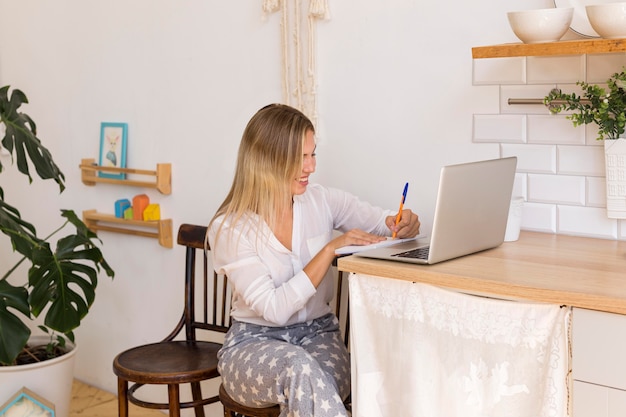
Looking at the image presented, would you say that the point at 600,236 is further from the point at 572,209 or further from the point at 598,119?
the point at 598,119

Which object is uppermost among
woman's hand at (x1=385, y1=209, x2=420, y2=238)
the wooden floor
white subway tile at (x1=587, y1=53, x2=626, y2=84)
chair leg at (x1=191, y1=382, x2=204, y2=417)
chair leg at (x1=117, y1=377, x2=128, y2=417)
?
white subway tile at (x1=587, y1=53, x2=626, y2=84)

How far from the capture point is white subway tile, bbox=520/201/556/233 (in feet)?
7.82

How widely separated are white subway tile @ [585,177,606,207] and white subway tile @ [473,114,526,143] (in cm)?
23

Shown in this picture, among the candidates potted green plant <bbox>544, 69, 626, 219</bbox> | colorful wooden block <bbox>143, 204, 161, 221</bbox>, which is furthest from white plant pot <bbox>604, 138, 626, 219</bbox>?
colorful wooden block <bbox>143, 204, 161, 221</bbox>

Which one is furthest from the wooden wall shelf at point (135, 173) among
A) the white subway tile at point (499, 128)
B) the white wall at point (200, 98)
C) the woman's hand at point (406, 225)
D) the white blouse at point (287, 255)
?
the white subway tile at point (499, 128)

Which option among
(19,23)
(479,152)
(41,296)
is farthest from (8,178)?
(479,152)

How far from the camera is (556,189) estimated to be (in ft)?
7.76

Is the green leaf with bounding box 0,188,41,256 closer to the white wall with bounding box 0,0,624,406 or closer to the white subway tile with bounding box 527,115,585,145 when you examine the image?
the white wall with bounding box 0,0,624,406

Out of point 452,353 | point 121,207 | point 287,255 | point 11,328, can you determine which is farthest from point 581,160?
point 121,207

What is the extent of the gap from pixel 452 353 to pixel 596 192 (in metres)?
0.69

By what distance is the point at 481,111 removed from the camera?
2.47 meters

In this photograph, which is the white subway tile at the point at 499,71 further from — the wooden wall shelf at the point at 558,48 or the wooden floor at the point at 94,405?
the wooden floor at the point at 94,405

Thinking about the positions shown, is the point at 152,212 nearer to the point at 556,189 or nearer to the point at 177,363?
the point at 177,363

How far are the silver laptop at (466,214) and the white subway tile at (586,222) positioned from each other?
25 cm
